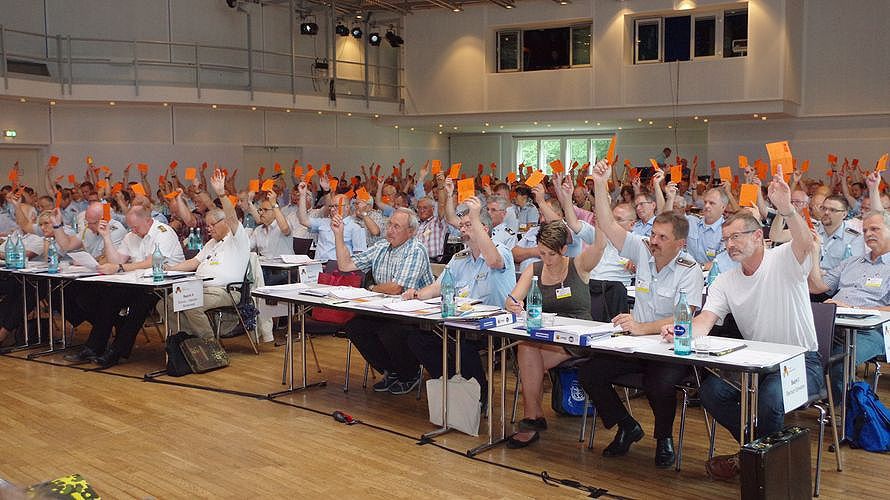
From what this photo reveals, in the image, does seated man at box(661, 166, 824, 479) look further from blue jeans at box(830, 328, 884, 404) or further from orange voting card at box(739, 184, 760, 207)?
blue jeans at box(830, 328, 884, 404)

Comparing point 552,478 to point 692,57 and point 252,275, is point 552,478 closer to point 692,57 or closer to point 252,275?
point 252,275

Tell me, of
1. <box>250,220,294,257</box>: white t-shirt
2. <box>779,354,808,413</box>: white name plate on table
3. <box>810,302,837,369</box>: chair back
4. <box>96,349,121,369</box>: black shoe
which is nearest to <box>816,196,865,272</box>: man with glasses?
<box>810,302,837,369</box>: chair back

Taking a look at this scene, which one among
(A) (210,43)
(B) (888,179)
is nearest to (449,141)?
(A) (210,43)

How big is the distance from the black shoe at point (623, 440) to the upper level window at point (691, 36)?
12.7 m

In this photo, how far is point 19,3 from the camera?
15.1 m

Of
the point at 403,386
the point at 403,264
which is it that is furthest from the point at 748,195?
the point at 403,386

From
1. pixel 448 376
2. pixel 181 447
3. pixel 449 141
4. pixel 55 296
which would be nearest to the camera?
pixel 181 447

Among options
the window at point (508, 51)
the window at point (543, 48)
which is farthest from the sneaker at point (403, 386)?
the window at point (508, 51)

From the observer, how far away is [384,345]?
5.86 m

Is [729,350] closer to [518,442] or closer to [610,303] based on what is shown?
[518,442]

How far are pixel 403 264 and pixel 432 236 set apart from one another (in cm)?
358

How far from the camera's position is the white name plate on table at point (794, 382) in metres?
3.78

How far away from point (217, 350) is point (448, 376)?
2572mm

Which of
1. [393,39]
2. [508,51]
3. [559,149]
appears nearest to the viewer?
[508,51]
